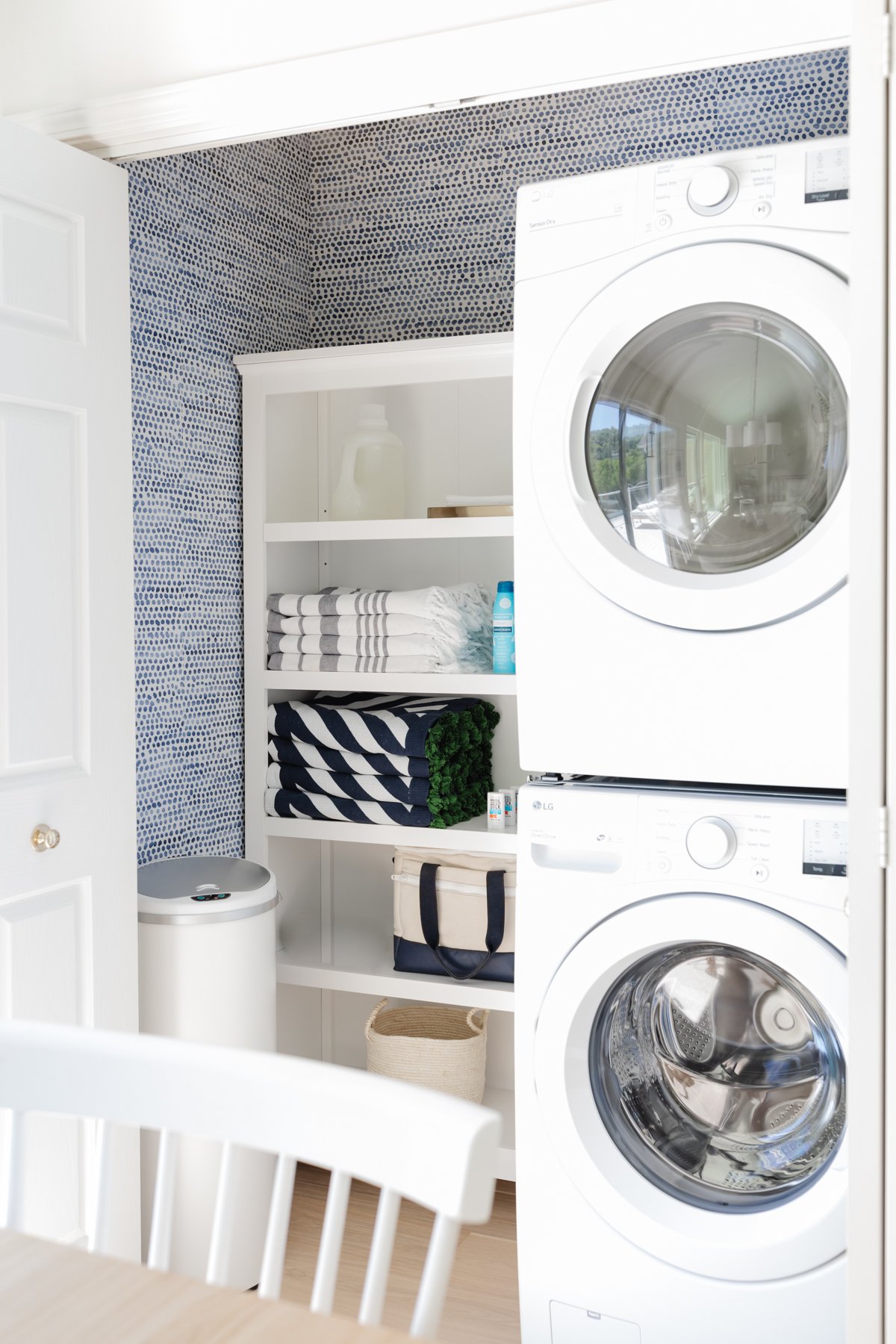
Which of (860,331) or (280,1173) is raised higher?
(860,331)

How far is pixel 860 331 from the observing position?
1292 millimetres

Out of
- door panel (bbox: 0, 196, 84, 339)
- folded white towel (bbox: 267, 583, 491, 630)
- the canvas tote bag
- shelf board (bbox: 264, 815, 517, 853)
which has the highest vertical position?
door panel (bbox: 0, 196, 84, 339)

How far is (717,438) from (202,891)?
3.96 feet

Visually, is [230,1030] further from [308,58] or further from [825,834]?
[308,58]

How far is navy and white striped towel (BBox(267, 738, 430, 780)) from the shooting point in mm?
2465

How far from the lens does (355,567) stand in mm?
2914

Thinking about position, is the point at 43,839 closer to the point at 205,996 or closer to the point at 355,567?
the point at 205,996

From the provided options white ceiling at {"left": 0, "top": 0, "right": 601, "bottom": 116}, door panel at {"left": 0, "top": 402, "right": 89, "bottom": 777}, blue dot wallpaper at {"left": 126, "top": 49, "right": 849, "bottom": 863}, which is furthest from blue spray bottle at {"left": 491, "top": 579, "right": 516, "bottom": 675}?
white ceiling at {"left": 0, "top": 0, "right": 601, "bottom": 116}

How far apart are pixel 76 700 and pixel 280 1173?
1.22m

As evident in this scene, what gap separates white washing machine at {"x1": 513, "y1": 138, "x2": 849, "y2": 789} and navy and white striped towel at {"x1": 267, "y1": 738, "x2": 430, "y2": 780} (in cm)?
67

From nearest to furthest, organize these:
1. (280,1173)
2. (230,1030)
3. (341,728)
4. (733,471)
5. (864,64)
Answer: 1. (280,1173)
2. (864,64)
3. (733,471)
4. (230,1030)
5. (341,728)

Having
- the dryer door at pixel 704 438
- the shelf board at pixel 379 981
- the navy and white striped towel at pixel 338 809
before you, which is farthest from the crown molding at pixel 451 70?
the shelf board at pixel 379 981

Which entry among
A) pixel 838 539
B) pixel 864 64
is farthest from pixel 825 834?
pixel 864 64

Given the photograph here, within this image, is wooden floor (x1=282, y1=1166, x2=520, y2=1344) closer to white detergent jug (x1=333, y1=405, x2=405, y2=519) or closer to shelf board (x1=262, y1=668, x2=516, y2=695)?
shelf board (x1=262, y1=668, x2=516, y2=695)
